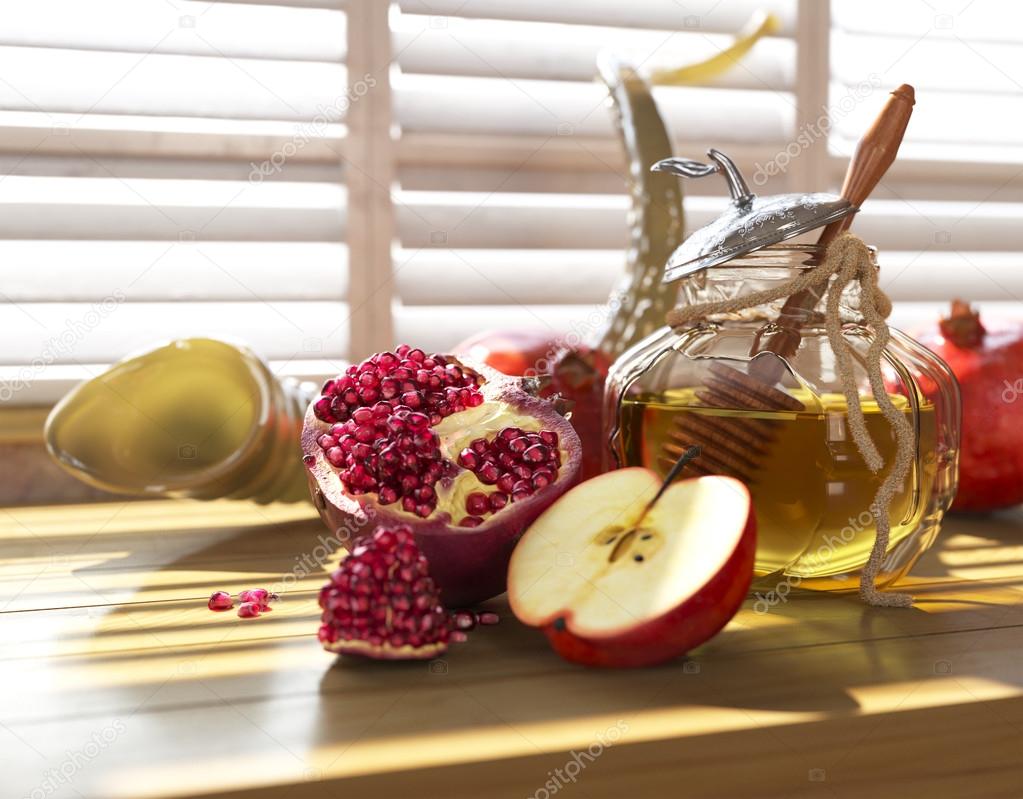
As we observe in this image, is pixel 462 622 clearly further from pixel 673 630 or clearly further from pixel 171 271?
pixel 171 271

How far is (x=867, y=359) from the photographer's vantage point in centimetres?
73

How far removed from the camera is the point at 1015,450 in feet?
3.41

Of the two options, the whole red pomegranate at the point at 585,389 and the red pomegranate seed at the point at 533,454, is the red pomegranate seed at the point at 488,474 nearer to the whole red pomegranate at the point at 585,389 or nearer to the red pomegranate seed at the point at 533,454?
the red pomegranate seed at the point at 533,454

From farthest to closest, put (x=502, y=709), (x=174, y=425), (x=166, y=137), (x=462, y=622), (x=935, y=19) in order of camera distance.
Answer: (x=935, y=19)
(x=166, y=137)
(x=174, y=425)
(x=462, y=622)
(x=502, y=709)

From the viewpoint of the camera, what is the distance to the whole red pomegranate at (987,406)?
103cm

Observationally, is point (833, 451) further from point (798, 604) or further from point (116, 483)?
point (116, 483)

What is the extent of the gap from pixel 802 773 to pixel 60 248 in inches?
43.0

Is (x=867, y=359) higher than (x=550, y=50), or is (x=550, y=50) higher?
(x=550, y=50)

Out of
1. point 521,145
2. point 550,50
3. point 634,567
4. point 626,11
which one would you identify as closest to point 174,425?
point 634,567

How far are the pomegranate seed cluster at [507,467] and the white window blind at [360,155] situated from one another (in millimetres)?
677

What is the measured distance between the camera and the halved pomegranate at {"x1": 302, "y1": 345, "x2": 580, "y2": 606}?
26.9 inches

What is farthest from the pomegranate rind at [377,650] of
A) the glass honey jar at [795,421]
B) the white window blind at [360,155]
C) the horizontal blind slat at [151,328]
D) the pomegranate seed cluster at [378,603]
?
the white window blind at [360,155]

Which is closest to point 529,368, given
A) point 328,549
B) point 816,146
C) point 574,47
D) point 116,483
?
point 328,549

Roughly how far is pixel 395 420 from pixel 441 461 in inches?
1.7
